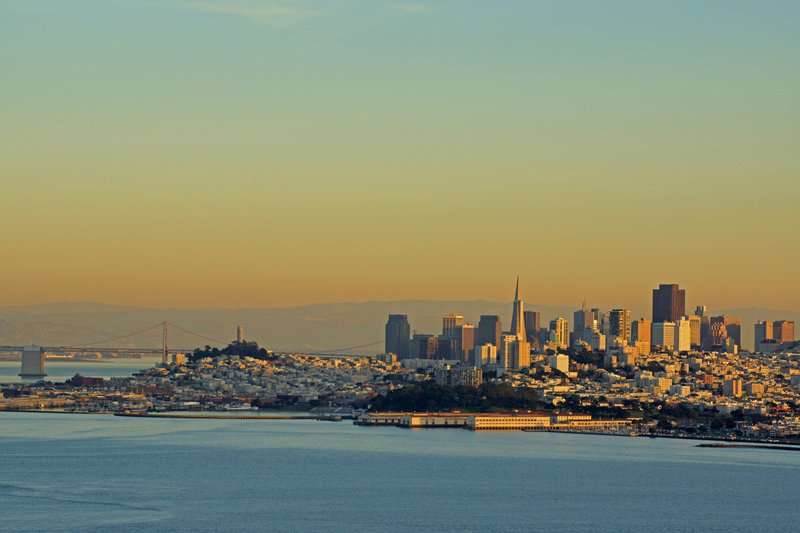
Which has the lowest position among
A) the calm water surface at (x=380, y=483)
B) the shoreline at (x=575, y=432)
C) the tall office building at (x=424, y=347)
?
the calm water surface at (x=380, y=483)

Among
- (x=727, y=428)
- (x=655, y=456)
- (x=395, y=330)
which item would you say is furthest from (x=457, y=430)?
(x=395, y=330)

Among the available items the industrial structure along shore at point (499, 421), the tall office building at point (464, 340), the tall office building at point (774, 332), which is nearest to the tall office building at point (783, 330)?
the tall office building at point (774, 332)

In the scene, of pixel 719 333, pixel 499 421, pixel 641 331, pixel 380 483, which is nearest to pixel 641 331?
pixel 641 331

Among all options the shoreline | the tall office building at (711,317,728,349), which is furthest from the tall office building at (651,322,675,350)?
the shoreline

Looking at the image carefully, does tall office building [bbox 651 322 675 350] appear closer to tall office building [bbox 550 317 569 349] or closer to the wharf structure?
tall office building [bbox 550 317 569 349]

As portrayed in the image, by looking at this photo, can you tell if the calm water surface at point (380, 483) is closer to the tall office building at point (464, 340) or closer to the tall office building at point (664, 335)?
the tall office building at point (664, 335)

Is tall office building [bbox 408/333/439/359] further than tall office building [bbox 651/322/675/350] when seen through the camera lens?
Yes
